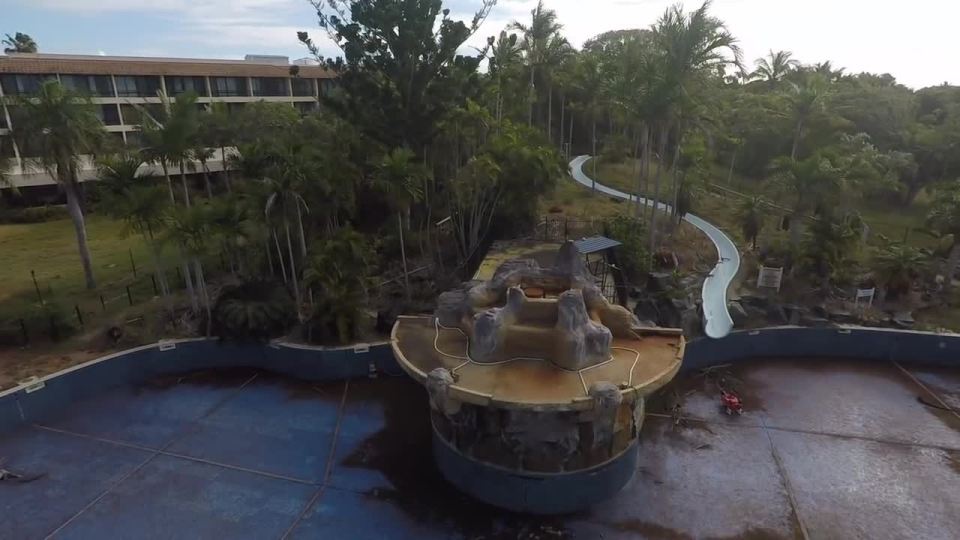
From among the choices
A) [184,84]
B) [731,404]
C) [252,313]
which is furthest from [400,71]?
[184,84]

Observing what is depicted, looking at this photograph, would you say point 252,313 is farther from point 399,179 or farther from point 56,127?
point 56,127

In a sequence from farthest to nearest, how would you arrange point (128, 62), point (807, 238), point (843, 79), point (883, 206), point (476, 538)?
point (843, 79) < point (128, 62) < point (883, 206) < point (807, 238) < point (476, 538)

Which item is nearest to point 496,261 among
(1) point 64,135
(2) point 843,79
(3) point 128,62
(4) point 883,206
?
(1) point 64,135

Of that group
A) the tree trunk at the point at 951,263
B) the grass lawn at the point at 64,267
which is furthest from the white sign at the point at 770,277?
the grass lawn at the point at 64,267

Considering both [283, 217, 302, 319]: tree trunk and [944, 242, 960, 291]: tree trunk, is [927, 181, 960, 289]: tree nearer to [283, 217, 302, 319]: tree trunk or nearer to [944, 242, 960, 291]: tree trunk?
[944, 242, 960, 291]: tree trunk

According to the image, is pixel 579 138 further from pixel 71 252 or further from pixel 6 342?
pixel 6 342

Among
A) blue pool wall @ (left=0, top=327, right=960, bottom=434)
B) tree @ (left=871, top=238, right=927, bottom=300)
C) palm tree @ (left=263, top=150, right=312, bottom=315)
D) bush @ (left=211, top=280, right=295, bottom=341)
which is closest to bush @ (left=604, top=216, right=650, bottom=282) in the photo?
blue pool wall @ (left=0, top=327, right=960, bottom=434)

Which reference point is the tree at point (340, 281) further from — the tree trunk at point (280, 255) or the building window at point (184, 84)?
the building window at point (184, 84)
